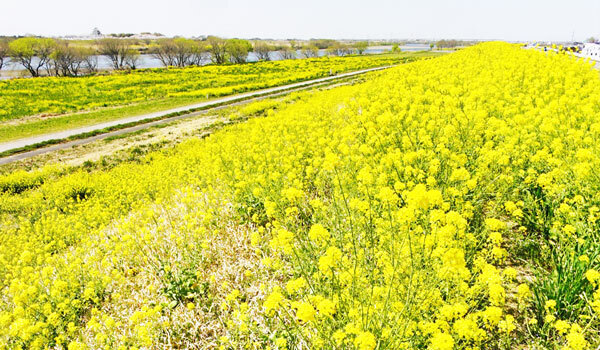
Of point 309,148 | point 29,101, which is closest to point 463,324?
point 309,148

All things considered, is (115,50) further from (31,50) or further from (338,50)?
(338,50)

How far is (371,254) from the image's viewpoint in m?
3.98

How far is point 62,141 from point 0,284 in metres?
15.5

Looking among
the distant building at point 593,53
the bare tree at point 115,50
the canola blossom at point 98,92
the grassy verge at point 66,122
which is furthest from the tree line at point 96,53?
the distant building at point 593,53

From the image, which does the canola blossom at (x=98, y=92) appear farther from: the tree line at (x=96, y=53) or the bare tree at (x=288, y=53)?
the bare tree at (x=288, y=53)

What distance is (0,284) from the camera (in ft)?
22.7

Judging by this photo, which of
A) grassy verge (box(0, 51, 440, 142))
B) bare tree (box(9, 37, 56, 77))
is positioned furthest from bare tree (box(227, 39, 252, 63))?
grassy verge (box(0, 51, 440, 142))

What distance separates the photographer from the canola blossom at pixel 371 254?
9.32 ft

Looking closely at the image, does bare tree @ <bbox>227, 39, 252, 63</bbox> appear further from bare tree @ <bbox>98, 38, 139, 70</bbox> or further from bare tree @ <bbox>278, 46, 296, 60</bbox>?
bare tree @ <bbox>278, 46, 296, 60</bbox>

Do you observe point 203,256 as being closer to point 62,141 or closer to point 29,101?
point 62,141

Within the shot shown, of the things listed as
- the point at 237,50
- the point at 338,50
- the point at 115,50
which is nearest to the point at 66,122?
the point at 237,50

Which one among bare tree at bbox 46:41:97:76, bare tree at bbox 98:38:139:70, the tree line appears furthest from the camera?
bare tree at bbox 98:38:139:70

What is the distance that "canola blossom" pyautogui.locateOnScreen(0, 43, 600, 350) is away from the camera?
284 cm

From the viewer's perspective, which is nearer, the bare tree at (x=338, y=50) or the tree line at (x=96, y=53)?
the tree line at (x=96, y=53)
